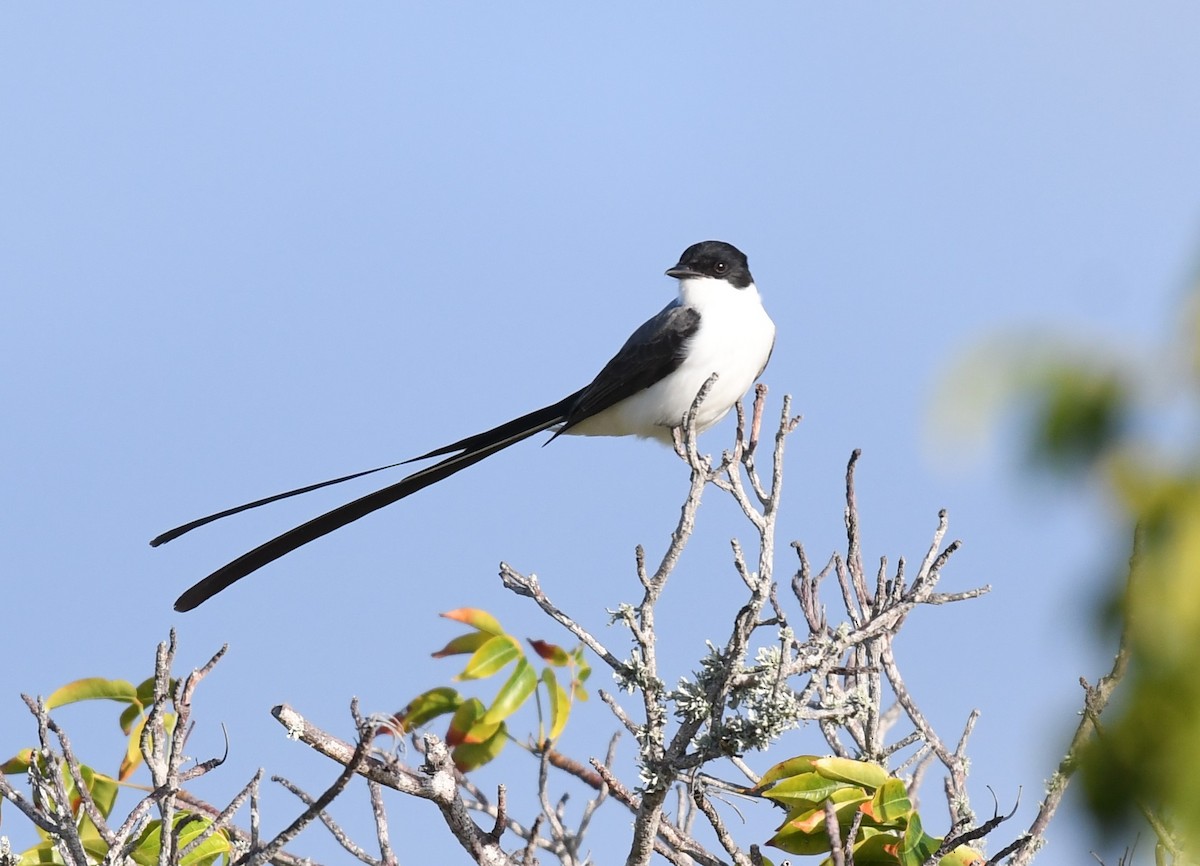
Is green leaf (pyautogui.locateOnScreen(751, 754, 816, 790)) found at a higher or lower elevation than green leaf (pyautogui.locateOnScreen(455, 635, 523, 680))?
lower

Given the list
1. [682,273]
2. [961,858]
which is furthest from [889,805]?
[682,273]

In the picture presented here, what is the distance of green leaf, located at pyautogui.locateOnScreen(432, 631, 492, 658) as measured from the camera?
11.9 ft

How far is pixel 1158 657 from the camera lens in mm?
1205

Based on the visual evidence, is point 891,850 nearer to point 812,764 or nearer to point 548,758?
point 812,764

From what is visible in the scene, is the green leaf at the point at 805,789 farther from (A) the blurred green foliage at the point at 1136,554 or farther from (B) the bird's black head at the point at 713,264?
(B) the bird's black head at the point at 713,264

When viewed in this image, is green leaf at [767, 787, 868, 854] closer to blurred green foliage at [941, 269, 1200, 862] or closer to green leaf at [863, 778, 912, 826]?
green leaf at [863, 778, 912, 826]

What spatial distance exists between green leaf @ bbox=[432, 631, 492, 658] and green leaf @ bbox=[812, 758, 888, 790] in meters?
1.19

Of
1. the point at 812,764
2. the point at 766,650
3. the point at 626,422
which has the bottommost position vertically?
the point at 812,764

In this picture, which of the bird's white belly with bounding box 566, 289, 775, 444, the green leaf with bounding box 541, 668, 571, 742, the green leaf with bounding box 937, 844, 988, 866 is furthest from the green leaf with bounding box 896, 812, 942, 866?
the bird's white belly with bounding box 566, 289, 775, 444

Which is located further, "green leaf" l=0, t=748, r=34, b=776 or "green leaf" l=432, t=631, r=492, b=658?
"green leaf" l=432, t=631, r=492, b=658

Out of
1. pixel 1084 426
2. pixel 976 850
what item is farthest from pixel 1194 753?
pixel 976 850

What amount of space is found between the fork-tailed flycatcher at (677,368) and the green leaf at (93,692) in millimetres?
1758

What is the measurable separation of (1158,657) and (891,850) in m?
1.59

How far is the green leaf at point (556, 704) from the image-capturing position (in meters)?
3.63
